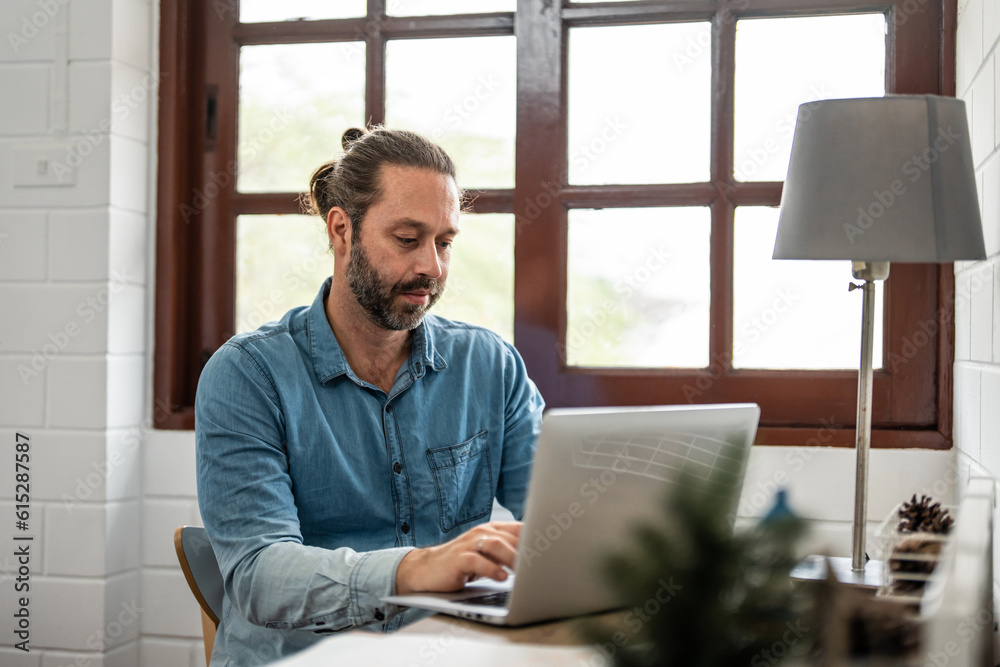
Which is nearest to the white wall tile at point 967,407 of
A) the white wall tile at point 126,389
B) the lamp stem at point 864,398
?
the lamp stem at point 864,398

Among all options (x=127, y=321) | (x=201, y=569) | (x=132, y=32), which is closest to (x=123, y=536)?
(x=127, y=321)

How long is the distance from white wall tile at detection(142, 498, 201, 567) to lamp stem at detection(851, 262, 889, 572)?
158 cm

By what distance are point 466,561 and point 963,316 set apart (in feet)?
4.15

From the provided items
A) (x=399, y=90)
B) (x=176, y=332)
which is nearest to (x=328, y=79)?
(x=399, y=90)

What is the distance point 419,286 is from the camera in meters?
1.73

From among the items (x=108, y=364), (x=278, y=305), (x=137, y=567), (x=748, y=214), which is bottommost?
(x=137, y=567)

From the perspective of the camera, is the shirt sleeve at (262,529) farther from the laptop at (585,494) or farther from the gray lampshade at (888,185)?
the gray lampshade at (888,185)

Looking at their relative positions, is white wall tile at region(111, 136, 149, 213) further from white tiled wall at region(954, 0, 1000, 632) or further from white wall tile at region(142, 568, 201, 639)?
white tiled wall at region(954, 0, 1000, 632)

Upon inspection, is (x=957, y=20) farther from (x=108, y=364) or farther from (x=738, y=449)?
(x=108, y=364)

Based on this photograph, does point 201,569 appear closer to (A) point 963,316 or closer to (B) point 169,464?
(B) point 169,464

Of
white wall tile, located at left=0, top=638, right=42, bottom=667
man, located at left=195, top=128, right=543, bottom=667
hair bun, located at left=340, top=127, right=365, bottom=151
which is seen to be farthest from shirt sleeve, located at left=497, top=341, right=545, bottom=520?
white wall tile, located at left=0, top=638, right=42, bottom=667

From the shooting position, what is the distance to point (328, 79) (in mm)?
2424

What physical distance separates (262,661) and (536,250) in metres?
1.13

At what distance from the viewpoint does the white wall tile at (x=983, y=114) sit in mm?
1533
